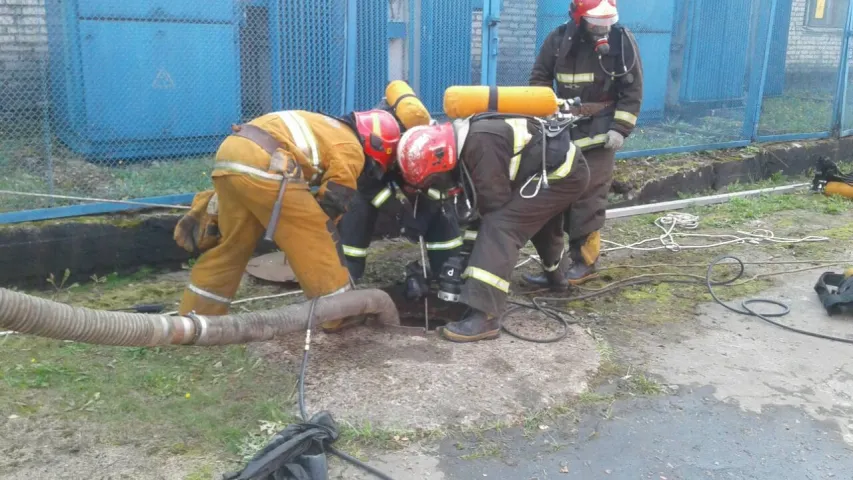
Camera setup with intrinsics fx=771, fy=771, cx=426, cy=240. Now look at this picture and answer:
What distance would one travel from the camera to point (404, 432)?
133 inches

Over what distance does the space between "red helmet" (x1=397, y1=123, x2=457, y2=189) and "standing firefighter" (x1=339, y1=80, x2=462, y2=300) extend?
8.9 inches

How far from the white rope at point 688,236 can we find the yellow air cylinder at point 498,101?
2.03 meters

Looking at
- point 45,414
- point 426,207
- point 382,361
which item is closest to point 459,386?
point 382,361

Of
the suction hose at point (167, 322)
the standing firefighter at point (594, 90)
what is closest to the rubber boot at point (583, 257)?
the standing firefighter at point (594, 90)

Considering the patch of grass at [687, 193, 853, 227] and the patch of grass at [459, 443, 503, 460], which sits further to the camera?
the patch of grass at [687, 193, 853, 227]

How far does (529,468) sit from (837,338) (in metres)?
2.50

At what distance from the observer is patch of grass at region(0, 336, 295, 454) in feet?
11.1

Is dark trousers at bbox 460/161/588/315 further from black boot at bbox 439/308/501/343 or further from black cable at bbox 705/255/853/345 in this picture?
black cable at bbox 705/255/853/345

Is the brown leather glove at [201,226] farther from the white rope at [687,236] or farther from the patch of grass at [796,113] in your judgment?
the patch of grass at [796,113]

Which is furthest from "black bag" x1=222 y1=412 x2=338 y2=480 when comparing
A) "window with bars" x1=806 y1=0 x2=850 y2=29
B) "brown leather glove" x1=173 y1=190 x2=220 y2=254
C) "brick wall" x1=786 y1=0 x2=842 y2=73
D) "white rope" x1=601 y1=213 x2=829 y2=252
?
"window with bars" x1=806 y1=0 x2=850 y2=29

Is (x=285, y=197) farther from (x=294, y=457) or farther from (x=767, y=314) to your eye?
(x=767, y=314)

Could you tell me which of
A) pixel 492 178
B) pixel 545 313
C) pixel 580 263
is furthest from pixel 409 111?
pixel 580 263

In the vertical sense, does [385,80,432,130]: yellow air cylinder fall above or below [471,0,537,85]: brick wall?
below

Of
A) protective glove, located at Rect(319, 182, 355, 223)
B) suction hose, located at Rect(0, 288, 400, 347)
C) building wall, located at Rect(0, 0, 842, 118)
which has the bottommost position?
suction hose, located at Rect(0, 288, 400, 347)
